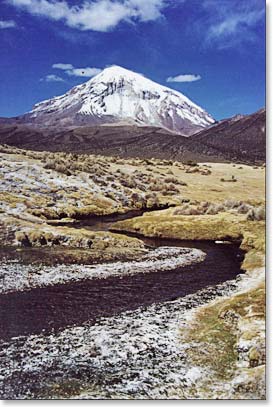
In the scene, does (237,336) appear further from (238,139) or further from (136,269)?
(238,139)

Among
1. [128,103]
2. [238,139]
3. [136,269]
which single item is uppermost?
[128,103]

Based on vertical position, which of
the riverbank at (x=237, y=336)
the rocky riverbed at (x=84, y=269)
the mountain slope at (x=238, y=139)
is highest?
the mountain slope at (x=238, y=139)

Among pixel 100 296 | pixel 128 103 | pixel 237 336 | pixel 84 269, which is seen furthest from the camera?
pixel 128 103

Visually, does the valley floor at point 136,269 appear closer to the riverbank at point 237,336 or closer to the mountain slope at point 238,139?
the riverbank at point 237,336

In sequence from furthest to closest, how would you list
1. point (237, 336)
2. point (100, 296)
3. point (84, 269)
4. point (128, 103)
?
point (128, 103), point (84, 269), point (100, 296), point (237, 336)

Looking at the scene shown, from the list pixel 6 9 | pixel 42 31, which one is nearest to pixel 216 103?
pixel 42 31

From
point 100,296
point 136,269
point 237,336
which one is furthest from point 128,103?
point 237,336

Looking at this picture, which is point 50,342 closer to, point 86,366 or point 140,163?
point 86,366

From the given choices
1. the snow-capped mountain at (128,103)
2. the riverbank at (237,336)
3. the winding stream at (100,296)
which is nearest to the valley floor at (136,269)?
the riverbank at (237,336)

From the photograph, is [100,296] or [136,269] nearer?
[100,296]
